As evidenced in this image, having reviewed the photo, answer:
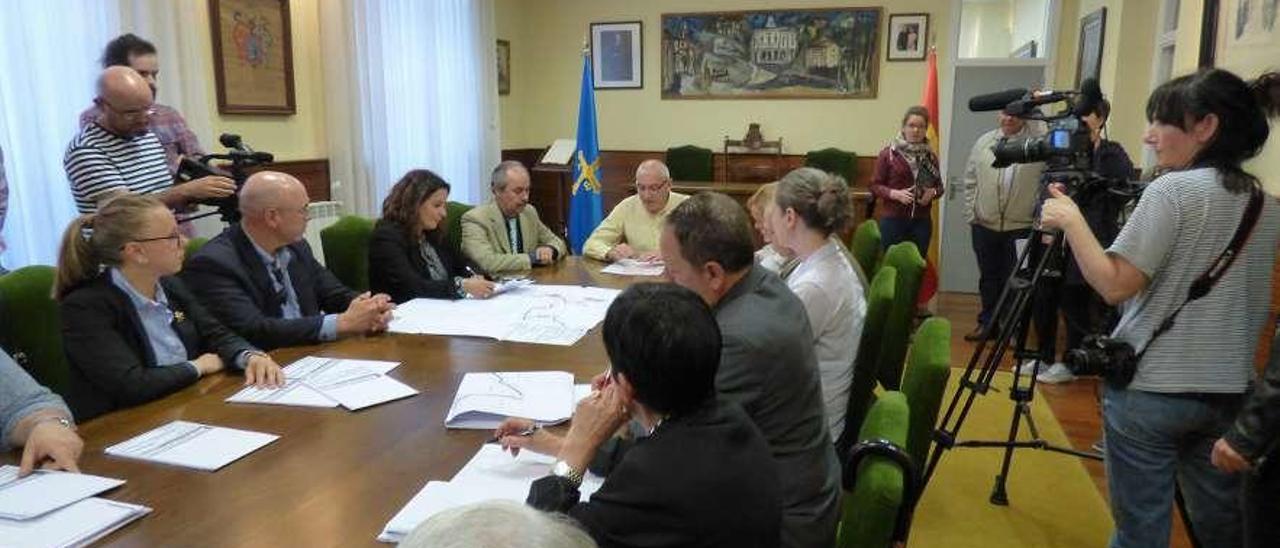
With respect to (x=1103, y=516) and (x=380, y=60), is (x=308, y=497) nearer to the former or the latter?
(x=1103, y=516)

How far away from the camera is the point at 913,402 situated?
1.33 m

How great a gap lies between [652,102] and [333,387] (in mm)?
5725

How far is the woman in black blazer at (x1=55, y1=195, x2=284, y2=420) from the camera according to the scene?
5.49 ft

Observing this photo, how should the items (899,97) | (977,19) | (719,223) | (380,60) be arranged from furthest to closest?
(977,19), (899,97), (380,60), (719,223)

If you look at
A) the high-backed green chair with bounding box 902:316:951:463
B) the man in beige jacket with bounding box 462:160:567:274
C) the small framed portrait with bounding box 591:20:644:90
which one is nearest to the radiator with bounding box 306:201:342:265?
the man in beige jacket with bounding box 462:160:567:274

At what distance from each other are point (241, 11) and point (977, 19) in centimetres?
774

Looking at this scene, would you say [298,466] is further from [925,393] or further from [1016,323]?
[1016,323]

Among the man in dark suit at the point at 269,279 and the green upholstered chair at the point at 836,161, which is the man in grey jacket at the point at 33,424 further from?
the green upholstered chair at the point at 836,161

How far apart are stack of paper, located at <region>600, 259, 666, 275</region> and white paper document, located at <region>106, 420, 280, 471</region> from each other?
1.91 metres

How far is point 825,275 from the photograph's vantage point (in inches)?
77.9

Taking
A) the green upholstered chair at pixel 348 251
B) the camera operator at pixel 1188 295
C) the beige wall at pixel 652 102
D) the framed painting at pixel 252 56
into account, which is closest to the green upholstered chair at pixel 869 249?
the camera operator at pixel 1188 295

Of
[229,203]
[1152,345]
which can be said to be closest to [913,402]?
[1152,345]

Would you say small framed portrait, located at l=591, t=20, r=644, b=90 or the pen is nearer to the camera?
the pen

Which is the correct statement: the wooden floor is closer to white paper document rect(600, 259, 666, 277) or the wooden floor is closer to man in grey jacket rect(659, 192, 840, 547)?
white paper document rect(600, 259, 666, 277)
